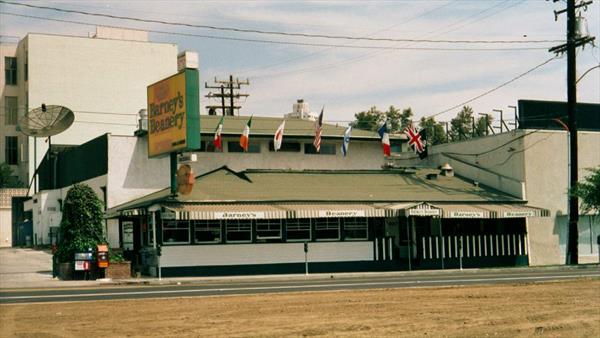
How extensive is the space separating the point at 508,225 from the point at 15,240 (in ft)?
143

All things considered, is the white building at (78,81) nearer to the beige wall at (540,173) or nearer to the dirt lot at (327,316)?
the beige wall at (540,173)

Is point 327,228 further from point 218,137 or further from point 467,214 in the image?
point 218,137

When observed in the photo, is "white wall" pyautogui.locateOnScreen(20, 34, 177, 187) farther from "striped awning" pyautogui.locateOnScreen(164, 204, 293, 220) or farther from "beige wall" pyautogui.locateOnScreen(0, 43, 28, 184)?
"striped awning" pyautogui.locateOnScreen(164, 204, 293, 220)

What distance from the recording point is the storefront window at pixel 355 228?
38.6 m

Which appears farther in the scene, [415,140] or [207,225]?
[415,140]

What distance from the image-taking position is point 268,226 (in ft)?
122

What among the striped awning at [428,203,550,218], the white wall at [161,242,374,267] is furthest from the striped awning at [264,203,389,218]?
the striped awning at [428,203,550,218]

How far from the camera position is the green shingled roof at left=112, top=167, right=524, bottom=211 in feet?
122

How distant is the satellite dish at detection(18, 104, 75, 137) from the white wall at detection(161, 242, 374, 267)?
16239 millimetres

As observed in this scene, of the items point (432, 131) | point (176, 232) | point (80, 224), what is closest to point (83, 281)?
point (80, 224)

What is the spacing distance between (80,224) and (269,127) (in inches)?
598

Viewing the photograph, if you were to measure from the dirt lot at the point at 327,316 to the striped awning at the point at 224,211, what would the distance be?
38.0 feet

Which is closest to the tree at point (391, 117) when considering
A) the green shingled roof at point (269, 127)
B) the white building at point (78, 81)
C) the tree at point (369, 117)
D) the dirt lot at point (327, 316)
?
the tree at point (369, 117)

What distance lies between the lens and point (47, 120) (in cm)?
4809
